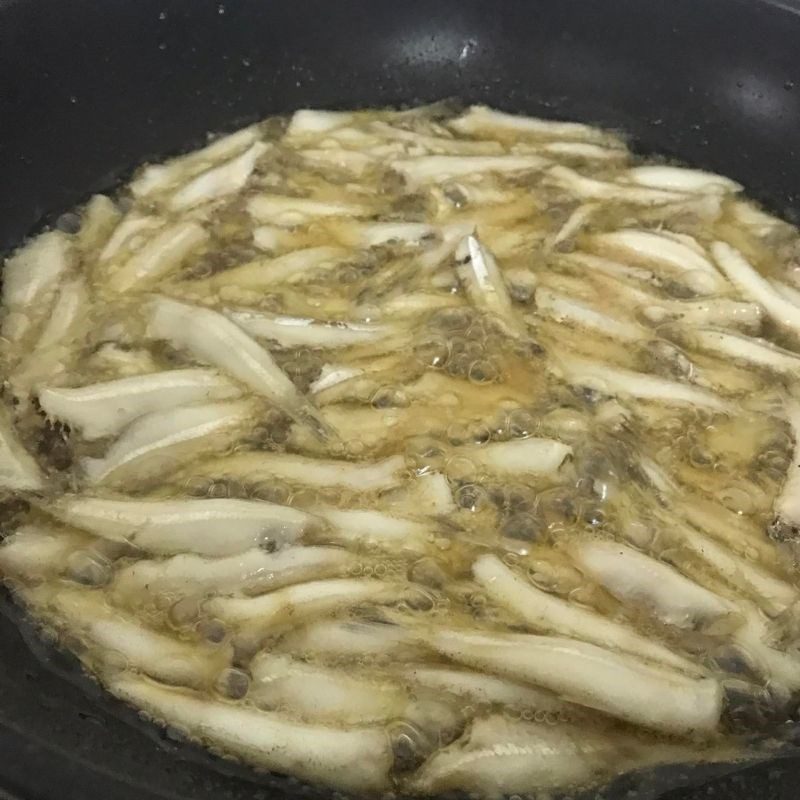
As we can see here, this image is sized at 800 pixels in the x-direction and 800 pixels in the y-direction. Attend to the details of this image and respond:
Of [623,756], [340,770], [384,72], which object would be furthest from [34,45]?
[623,756]

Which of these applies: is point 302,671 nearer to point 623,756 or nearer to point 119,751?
point 119,751

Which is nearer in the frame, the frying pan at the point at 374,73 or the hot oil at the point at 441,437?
the hot oil at the point at 441,437

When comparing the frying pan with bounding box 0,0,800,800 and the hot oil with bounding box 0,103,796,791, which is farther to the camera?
the frying pan with bounding box 0,0,800,800

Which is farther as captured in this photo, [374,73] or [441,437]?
[374,73]

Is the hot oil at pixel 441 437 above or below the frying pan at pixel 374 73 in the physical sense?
below

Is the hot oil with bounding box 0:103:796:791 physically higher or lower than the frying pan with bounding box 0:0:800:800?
lower

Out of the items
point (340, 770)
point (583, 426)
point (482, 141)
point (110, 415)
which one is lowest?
point (340, 770)

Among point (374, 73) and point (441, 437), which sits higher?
point (374, 73)

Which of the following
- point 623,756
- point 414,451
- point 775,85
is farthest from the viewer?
point 775,85
